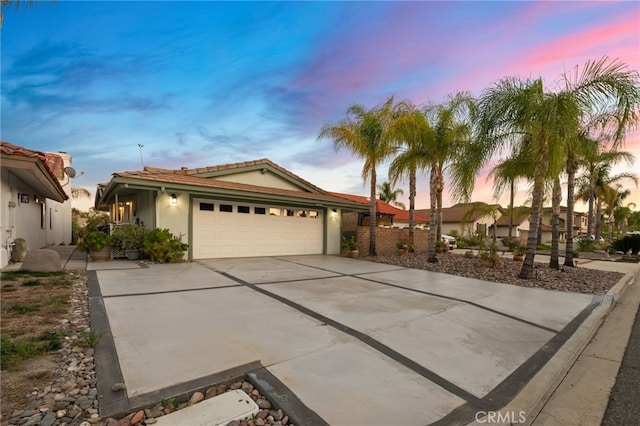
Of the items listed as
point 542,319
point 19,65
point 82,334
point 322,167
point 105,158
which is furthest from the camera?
point 322,167

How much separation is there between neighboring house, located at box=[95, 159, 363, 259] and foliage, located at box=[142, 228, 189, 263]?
0.61 m

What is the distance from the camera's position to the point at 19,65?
384 inches

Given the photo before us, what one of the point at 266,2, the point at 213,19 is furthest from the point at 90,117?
the point at 266,2

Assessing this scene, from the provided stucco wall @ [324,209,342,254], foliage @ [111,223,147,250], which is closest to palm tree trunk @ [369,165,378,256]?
stucco wall @ [324,209,342,254]

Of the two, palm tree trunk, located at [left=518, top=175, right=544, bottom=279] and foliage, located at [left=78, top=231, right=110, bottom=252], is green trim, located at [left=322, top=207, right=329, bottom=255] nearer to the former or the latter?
palm tree trunk, located at [left=518, top=175, right=544, bottom=279]

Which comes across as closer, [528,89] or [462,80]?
[528,89]

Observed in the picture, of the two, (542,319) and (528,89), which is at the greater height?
(528,89)

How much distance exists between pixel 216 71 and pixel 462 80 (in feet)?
33.7

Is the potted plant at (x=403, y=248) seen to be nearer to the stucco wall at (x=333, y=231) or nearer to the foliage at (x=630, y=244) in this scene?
the stucco wall at (x=333, y=231)

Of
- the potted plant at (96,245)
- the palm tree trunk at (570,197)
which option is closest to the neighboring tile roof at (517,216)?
the palm tree trunk at (570,197)

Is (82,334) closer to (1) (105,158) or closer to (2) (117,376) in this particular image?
(2) (117,376)

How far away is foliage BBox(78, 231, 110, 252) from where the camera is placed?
30.4 feet

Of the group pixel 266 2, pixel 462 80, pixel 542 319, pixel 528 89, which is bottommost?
pixel 542 319

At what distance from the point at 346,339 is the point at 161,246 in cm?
804
